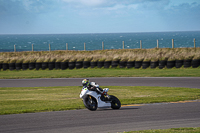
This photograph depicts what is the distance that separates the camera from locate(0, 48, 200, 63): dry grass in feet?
110

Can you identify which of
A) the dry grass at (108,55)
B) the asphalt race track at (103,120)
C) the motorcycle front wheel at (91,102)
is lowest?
the asphalt race track at (103,120)

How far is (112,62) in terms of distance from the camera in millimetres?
33125

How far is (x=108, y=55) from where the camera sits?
3703cm

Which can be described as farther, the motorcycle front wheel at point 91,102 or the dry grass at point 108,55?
the dry grass at point 108,55

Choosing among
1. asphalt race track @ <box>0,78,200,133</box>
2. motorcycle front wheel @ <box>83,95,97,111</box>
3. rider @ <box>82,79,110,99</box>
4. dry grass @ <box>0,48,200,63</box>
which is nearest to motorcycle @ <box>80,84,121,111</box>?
motorcycle front wheel @ <box>83,95,97,111</box>

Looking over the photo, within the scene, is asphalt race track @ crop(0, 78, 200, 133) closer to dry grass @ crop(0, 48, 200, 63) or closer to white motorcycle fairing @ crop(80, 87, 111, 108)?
white motorcycle fairing @ crop(80, 87, 111, 108)

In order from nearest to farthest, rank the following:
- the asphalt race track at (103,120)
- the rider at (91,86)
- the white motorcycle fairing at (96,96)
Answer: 1. the asphalt race track at (103,120)
2. the white motorcycle fairing at (96,96)
3. the rider at (91,86)

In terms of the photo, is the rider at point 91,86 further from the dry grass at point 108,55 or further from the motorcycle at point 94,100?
the dry grass at point 108,55

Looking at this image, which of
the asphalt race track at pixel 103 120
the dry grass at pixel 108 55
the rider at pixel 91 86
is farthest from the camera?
the dry grass at pixel 108 55

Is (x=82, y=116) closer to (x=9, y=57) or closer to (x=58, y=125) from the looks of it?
(x=58, y=125)

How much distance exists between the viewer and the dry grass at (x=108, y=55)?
33406 millimetres

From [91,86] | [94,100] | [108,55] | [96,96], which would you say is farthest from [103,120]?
[108,55]

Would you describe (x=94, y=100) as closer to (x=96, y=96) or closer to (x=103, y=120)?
(x=96, y=96)

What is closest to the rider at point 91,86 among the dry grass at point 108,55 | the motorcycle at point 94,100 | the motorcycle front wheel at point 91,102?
the motorcycle at point 94,100
